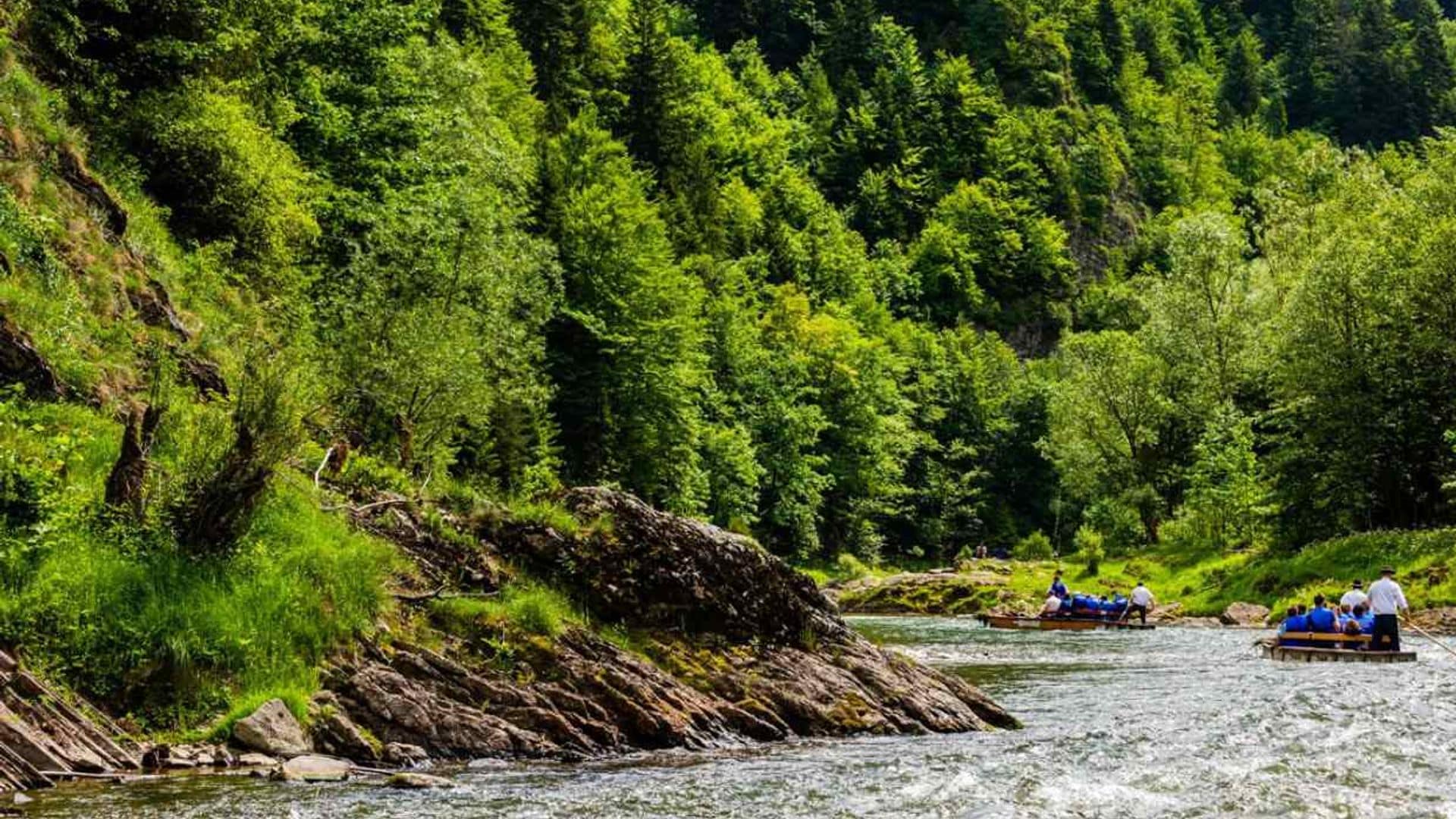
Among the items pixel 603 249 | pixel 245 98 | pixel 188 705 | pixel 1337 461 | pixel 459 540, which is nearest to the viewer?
pixel 188 705

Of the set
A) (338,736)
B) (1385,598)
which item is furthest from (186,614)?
(1385,598)

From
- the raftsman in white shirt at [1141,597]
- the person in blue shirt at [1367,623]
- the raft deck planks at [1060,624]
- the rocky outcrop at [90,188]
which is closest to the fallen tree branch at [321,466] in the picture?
the rocky outcrop at [90,188]

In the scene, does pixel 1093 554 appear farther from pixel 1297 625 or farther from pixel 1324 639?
pixel 1324 639

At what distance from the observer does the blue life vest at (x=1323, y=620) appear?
39.4 meters

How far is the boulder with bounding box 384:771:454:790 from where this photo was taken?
1544 cm

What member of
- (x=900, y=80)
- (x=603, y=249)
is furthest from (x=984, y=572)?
(x=900, y=80)

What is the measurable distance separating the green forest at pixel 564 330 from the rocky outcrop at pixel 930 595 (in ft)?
22.9

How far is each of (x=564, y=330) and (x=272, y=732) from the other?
2046 inches

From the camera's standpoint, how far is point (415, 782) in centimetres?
1551

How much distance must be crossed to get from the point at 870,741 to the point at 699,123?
305 feet

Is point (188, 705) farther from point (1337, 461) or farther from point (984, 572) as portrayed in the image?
point (984, 572)

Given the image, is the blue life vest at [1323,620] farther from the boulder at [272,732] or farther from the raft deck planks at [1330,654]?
the boulder at [272,732]

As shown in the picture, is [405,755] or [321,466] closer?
[405,755]

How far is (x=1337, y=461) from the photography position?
58094 mm
